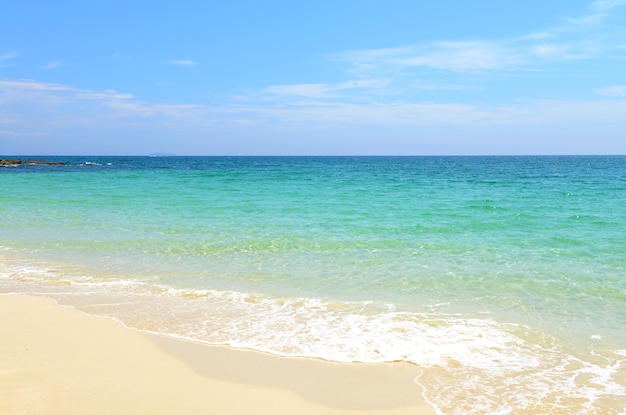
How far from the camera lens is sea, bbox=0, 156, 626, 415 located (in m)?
5.41

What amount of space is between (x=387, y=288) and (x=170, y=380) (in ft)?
14.5

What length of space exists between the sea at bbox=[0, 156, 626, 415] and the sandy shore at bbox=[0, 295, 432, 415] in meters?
0.32

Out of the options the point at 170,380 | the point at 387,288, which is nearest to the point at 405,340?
the point at 387,288

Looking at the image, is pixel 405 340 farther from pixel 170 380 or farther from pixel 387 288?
pixel 170 380

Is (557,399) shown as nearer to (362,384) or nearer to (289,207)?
(362,384)

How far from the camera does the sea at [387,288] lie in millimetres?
5406

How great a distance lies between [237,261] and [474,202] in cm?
1486

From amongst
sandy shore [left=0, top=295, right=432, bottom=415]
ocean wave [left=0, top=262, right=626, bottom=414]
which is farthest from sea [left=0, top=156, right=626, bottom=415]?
sandy shore [left=0, top=295, right=432, bottom=415]

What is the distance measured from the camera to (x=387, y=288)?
27.9 feet

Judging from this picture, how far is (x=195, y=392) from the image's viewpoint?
4.80 metres

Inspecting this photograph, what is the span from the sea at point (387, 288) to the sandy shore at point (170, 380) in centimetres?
32

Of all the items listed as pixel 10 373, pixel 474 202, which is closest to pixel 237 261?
pixel 10 373

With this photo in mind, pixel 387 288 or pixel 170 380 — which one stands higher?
pixel 387 288

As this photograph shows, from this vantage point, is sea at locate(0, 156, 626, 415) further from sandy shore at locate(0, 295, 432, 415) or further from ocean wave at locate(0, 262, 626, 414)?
sandy shore at locate(0, 295, 432, 415)
